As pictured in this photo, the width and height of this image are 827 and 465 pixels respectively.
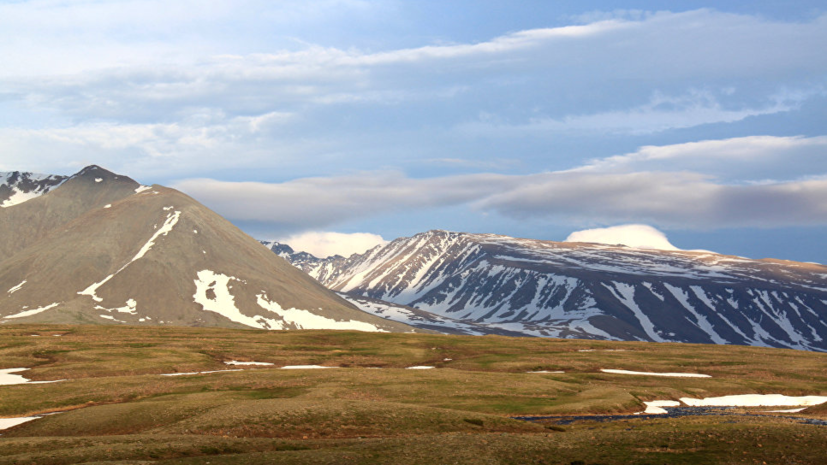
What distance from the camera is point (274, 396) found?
80.6 m

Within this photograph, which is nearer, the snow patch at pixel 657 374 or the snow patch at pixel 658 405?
the snow patch at pixel 658 405

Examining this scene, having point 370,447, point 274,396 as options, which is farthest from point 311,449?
point 274,396

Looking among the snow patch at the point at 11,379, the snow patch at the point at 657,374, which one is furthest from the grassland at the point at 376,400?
the snow patch at the point at 657,374

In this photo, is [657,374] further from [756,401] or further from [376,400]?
[376,400]

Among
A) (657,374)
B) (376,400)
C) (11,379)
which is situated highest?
(376,400)

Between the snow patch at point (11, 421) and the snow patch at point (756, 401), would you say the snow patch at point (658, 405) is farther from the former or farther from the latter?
the snow patch at point (11, 421)

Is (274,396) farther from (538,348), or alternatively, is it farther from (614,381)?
(538,348)

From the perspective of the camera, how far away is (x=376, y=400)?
7881 cm

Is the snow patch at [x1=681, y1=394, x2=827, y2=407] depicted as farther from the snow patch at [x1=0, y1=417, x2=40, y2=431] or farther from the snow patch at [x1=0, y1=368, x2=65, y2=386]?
the snow patch at [x1=0, y1=368, x2=65, y2=386]

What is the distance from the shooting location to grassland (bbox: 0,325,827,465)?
4459 cm

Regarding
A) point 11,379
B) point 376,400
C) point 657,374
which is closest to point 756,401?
point 657,374

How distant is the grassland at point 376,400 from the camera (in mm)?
44594

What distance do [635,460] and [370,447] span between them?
16424 millimetres

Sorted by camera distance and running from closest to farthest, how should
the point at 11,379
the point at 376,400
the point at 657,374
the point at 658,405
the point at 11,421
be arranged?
1. the point at 11,421
2. the point at 376,400
3. the point at 658,405
4. the point at 11,379
5. the point at 657,374
